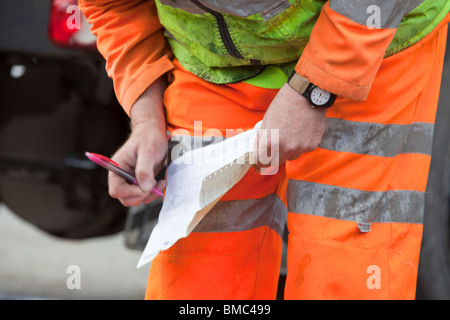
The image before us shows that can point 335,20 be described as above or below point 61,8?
above

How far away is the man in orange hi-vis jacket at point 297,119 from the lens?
135cm

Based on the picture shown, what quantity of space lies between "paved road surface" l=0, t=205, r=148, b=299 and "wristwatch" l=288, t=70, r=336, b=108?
179 cm

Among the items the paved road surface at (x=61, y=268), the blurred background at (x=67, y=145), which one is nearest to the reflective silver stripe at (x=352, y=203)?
the blurred background at (x=67, y=145)

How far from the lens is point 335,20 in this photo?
1303mm

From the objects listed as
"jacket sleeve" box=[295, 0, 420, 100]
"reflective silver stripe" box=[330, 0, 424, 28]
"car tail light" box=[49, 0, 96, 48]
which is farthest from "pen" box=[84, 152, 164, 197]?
"car tail light" box=[49, 0, 96, 48]

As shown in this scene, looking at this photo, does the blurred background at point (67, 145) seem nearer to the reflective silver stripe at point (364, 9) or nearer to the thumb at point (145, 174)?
the thumb at point (145, 174)

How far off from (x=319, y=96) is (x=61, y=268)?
2585 millimetres

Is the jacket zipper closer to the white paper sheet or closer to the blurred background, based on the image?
the white paper sheet

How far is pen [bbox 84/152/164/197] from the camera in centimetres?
145

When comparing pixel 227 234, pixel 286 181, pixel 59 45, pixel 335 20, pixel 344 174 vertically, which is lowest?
pixel 59 45

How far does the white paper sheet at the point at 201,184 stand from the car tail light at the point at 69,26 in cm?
111
